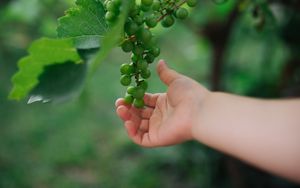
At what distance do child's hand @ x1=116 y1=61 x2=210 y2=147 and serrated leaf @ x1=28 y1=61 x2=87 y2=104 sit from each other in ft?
0.97

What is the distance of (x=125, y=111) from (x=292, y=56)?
1620 mm

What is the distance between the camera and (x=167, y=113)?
0.90m

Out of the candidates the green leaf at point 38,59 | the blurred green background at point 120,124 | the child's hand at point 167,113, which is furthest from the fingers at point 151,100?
the blurred green background at point 120,124

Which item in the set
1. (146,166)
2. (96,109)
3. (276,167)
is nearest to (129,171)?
(146,166)

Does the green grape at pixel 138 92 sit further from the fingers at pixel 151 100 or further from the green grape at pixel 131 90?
the fingers at pixel 151 100

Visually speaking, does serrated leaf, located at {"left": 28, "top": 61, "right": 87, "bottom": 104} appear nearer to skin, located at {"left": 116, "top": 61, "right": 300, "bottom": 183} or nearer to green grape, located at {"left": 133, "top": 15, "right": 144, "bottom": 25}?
green grape, located at {"left": 133, "top": 15, "right": 144, "bottom": 25}

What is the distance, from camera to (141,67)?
0.80 m

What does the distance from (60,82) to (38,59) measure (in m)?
0.04

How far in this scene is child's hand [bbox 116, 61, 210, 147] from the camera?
85cm

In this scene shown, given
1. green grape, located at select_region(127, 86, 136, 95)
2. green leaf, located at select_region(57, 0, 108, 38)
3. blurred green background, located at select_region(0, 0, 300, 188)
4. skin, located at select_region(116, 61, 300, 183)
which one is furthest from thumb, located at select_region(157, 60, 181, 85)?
blurred green background, located at select_region(0, 0, 300, 188)

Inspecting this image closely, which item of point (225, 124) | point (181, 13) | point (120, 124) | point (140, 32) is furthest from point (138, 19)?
point (120, 124)

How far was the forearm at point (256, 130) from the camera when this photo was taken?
73 cm

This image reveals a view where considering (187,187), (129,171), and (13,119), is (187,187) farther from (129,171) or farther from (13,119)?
(13,119)

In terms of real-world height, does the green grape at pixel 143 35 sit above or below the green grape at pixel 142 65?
above
